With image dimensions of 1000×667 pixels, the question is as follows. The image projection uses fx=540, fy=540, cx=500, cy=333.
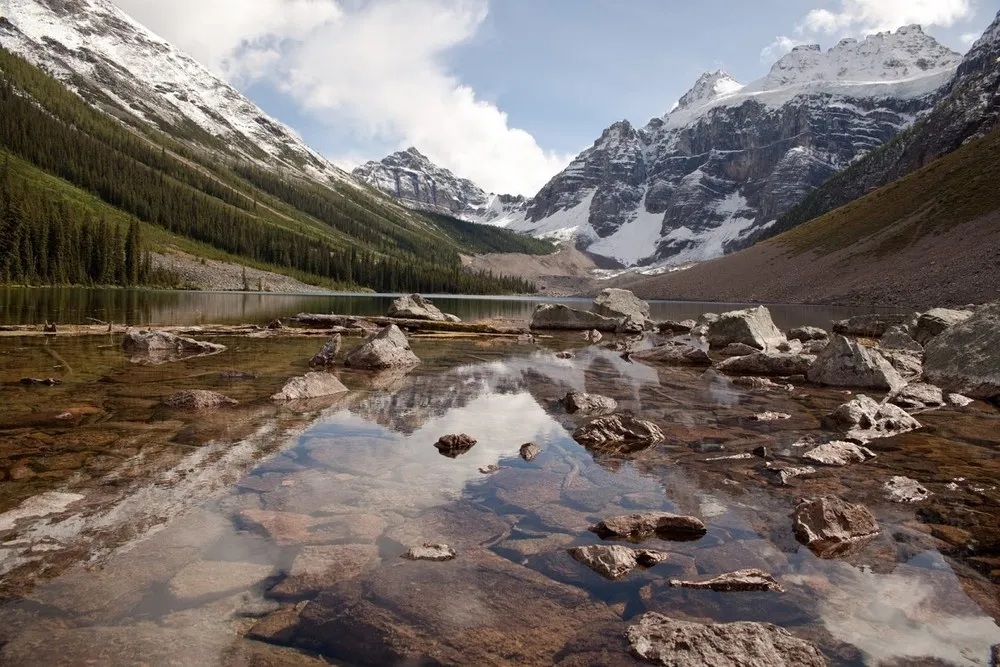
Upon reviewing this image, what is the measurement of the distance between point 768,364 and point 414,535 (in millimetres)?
20690

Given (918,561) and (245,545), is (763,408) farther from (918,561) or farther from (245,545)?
(245,545)

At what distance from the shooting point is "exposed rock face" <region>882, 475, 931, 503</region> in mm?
8273

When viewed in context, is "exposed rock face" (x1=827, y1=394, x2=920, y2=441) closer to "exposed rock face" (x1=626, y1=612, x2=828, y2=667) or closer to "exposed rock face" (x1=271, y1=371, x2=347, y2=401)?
"exposed rock face" (x1=626, y1=612, x2=828, y2=667)

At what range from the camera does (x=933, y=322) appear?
1203 inches

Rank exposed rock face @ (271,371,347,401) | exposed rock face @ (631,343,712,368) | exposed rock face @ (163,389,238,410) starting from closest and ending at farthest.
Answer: exposed rock face @ (163,389,238,410)
exposed rock face @ (271,371,347,401)
exposed rock face @ (631,343,712,368)

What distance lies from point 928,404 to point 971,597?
12893 mm

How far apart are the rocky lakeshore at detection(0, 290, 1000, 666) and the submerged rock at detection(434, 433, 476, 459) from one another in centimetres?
5

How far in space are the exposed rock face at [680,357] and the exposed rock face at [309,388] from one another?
620 inches

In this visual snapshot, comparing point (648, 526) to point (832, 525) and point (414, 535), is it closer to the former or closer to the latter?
point (832, 525)

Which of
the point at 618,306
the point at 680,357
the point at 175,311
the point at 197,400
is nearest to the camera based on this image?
the point at 197,400

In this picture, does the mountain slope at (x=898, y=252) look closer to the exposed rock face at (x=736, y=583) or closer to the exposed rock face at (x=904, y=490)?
the exposed rock face at (x=904, y=490)

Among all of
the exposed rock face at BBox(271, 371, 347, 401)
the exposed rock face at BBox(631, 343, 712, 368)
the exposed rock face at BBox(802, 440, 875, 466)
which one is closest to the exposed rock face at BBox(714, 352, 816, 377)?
the exposed rock face at BBox(631, 343, 712, 368)

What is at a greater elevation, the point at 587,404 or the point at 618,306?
the point at 618,306

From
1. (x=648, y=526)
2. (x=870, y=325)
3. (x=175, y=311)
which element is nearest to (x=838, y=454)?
(x=648, y=526)
